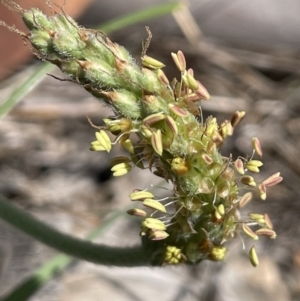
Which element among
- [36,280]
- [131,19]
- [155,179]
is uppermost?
[131,19]

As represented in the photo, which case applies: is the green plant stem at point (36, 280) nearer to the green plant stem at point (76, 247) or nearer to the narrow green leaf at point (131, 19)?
the green plant stem at point (76, 247)

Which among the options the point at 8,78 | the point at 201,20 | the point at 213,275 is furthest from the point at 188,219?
the point at 201,20

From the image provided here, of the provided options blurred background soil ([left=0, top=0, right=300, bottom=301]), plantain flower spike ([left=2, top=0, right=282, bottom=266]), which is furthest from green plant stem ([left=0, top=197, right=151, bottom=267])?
blurred background soil ([left=0, top=0, right=300, bottom=301])

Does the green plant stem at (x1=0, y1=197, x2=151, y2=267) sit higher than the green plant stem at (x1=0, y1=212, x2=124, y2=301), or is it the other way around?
the green plant stem at (x1=0, y1=197, x2=151, y2=267)

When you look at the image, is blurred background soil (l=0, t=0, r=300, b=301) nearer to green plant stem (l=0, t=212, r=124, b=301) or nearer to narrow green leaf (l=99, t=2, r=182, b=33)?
green plant stem (l=0, t=212, r=124, b=301)

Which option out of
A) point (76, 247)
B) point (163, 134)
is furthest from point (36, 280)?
point (163, 134)

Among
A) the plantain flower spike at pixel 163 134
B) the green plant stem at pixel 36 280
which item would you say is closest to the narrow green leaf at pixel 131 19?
the green plant stem at pixel 36 280

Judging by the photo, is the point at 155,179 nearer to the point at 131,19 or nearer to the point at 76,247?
the point at 131,19
